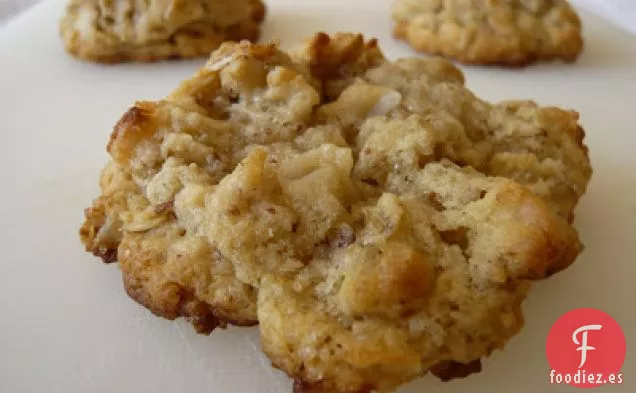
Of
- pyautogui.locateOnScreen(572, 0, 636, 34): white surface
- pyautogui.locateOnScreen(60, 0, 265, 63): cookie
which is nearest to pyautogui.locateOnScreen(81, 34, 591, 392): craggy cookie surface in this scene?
pyautogui.locateOnScreen(60, 0, 265, 63): cookie

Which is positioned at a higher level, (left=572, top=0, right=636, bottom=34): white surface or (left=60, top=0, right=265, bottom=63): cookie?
(left=572, top=0, right=636, bottom=34): white surface

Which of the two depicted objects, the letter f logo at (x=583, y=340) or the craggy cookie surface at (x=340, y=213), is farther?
the letter f logo at (x=583, y=340)

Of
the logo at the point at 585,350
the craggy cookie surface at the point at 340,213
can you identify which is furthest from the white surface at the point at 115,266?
the craggy cookie surface at the point at 340,213

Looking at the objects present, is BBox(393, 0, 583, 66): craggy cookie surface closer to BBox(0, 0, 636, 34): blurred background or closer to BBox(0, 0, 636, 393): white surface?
BBox(0, 0, 636, 393): white surface

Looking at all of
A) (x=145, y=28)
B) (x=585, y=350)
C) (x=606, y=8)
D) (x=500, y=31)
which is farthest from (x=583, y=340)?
(x=606, y=8)

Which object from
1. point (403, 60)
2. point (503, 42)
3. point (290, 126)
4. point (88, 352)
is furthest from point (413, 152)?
point (503, 42)

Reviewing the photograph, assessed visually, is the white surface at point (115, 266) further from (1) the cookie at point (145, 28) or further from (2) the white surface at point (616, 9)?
(2) the white surface at point (616, 9)
